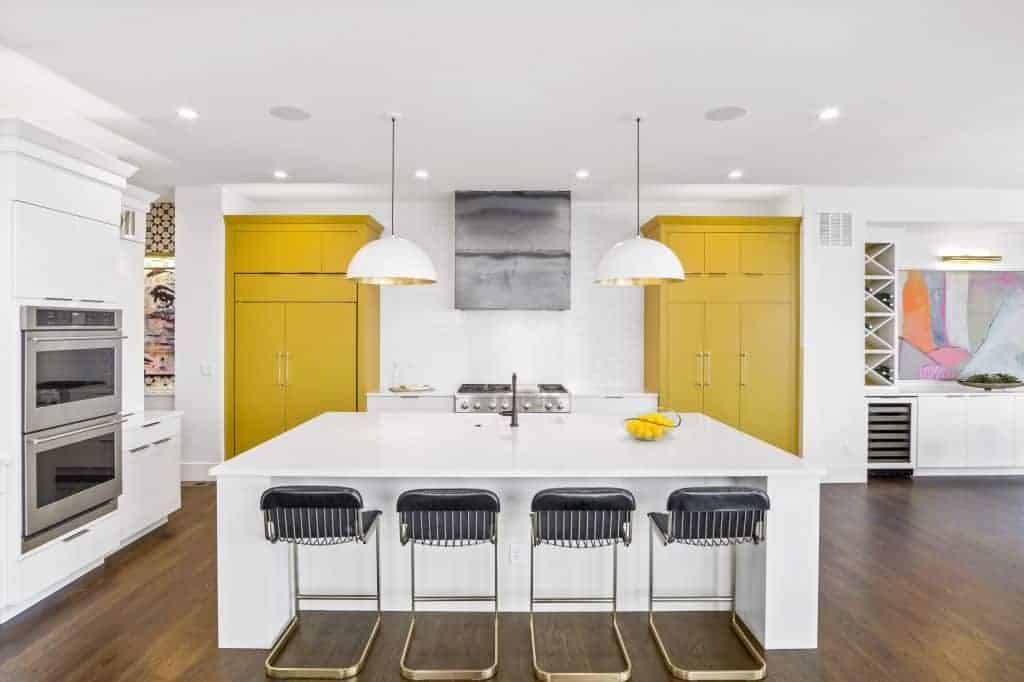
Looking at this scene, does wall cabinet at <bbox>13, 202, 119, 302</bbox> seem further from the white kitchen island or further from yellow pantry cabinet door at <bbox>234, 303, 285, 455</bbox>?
yellow pantry cabinet door at <bbox>234, 303, 285, 455</bbox>

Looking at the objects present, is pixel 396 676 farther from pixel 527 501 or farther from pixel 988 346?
pixel 988 346

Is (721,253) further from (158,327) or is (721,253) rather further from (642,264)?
(158,327)

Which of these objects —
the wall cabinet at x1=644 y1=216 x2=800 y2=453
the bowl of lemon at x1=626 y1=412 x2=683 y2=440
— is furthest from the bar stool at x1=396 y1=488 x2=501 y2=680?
the wall cabinet at x1=644 y1=216 x2=800 y2=453

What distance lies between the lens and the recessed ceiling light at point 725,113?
11.6 feet

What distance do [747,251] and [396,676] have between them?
4829 mm

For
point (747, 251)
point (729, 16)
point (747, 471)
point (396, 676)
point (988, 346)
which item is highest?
point (729, 16)

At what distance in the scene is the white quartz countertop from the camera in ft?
8.51

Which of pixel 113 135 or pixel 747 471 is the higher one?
pixel 113 135

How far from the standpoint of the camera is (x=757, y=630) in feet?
9.36

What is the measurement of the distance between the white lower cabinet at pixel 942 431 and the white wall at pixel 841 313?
0.67m

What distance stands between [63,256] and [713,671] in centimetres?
400

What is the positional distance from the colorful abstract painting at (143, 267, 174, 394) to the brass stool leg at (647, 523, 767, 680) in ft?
16.6

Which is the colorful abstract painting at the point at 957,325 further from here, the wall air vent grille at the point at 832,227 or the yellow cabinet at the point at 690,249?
the yellow cabinet at the point at 690,249

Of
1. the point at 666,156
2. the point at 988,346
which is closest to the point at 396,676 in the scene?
the point at 666,156
